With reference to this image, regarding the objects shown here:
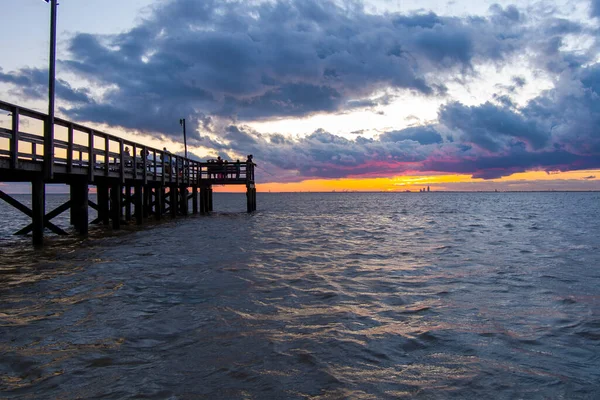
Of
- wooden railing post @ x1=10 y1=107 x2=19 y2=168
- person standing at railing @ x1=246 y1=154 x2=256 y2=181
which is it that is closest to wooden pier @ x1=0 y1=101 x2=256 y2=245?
wooden railing post @ x1=10 y1=107 x2=19 y2=168

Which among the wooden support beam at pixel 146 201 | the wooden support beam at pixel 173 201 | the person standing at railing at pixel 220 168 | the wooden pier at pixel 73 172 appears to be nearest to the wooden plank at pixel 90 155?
the wooden pier at pixel 73 172

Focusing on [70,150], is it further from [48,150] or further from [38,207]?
[38,207]

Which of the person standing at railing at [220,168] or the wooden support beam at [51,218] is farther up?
the person standing at railing at [220,168]

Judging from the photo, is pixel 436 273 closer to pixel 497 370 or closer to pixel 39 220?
pixel 497 370

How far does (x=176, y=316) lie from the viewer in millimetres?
6117

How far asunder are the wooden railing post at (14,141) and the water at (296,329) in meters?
2.62

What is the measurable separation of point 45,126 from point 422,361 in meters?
13.1

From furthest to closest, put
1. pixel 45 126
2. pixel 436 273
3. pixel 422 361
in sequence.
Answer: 1. pixel 45 126
2. pixel 436 273
3. pixel 422 361

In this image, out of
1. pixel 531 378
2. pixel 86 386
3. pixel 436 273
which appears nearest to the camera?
pixel 86 386

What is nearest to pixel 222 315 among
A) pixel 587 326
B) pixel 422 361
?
pixel 422 361

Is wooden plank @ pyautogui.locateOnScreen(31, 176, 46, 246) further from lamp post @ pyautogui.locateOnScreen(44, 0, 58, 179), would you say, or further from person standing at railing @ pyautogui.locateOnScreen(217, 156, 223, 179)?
person standing at railing @ pyautogui.locateOnScreen(217, 156, 223, 179)

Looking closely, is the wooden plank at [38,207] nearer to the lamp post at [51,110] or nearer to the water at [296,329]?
the lamp post at [51,110]

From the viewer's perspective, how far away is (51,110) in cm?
1348

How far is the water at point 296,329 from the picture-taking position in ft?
13.1
